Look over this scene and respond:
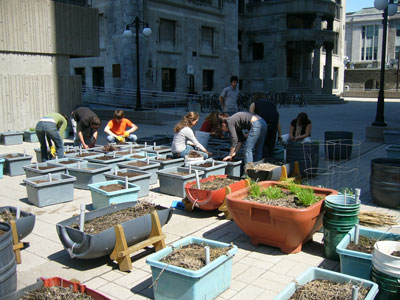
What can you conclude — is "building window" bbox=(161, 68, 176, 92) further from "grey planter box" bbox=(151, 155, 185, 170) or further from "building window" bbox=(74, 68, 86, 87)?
"grey planter box" bbox=(151, 155, 185, 170)

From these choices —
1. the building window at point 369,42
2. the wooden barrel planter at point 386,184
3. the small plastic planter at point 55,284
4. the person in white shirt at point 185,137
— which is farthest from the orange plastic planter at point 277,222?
the building window at point 369,42

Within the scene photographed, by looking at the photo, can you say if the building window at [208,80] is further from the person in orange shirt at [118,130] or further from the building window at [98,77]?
the person in orange shirt at [118,130]

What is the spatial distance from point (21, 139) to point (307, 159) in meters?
10.2

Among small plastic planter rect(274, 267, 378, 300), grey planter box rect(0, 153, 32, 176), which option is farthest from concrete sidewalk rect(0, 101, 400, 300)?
grey planter box rect(0, 153, 32, 176)

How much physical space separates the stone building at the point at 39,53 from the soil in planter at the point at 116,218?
1210 centimetres

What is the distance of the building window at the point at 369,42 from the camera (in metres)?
73.1

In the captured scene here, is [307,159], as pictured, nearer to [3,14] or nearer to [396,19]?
[3,14]

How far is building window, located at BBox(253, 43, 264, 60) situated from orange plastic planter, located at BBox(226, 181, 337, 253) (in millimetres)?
39357

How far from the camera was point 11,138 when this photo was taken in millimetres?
14281

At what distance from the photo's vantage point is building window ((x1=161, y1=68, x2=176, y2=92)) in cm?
3103

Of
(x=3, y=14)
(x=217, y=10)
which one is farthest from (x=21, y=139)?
(x=217, y=10)

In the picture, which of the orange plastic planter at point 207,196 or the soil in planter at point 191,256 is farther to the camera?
the orange plastic planter at point 207,196

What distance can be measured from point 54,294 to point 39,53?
1486 centimetres

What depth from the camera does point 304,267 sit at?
191 inches
